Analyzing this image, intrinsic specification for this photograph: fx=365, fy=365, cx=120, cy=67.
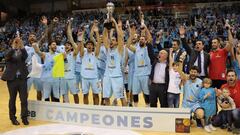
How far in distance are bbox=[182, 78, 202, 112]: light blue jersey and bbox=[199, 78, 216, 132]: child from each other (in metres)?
0.10

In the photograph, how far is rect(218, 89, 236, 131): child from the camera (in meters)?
5.75

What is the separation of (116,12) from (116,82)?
17551 mm

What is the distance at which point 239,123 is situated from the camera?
223 inches

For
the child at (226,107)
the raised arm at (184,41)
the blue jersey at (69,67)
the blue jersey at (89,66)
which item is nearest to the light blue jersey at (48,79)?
the blue jersey at (69,67)

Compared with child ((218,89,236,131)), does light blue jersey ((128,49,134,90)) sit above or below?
above

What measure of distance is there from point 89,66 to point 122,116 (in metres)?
1.43

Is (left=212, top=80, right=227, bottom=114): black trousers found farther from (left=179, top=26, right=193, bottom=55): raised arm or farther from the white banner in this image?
the white banner

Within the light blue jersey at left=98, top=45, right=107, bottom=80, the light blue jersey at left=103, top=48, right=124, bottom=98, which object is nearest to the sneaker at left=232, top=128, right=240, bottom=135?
the light blue jersey at left=103, top=48, right=124, bottom=98

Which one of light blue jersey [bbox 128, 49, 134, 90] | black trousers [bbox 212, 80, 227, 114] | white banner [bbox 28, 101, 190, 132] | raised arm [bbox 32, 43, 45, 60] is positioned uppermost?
raised arm [bbox 32, 43, 45, 60]

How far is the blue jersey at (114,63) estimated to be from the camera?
650cm

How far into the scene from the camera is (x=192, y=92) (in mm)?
6113

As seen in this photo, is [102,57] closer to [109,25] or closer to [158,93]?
[109,25]

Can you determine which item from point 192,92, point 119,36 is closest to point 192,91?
→ point 192,92

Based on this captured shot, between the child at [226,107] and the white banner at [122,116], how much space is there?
62 centimetres
